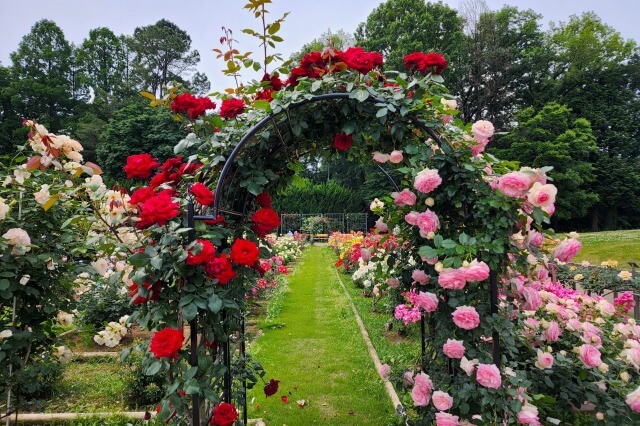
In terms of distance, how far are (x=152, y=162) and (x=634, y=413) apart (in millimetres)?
2695

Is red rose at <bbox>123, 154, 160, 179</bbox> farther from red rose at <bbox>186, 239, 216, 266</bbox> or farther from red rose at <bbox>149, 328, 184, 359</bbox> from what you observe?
red rose at <bbox>149, 328, 184, 359</bbox>

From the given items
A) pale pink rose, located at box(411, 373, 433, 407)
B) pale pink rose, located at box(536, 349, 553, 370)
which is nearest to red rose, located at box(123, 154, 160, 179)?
pale pink rose, located at box(411, 373, 433, 407)

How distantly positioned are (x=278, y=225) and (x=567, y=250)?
1.37m

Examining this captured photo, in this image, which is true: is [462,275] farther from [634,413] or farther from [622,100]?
[622,100]

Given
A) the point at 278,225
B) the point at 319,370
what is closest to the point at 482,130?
the point at 278,225

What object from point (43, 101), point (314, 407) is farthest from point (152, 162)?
point (43, 101)

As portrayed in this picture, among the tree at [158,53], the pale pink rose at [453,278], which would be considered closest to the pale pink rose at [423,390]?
the pale pink rose at [453,278]

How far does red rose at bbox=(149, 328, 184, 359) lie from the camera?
150 cm

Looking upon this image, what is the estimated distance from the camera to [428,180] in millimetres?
1682

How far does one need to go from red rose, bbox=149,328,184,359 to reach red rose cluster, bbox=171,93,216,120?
39.8 inches

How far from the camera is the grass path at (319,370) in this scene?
3.14 meters

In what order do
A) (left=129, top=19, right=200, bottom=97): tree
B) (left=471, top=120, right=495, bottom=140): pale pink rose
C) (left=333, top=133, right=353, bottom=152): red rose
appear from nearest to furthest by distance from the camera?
(left=471, top=120, right=495, bottom=140): pale pink rose
(left=333, top=133, right=353, bottom=152): red rose
(left=129, top=19, right=200, bottom=97): tree

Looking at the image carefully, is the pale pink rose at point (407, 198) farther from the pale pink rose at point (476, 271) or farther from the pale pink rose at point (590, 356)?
the pale pink rose at point (590, 356)

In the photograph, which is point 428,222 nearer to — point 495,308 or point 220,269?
point 495,308
